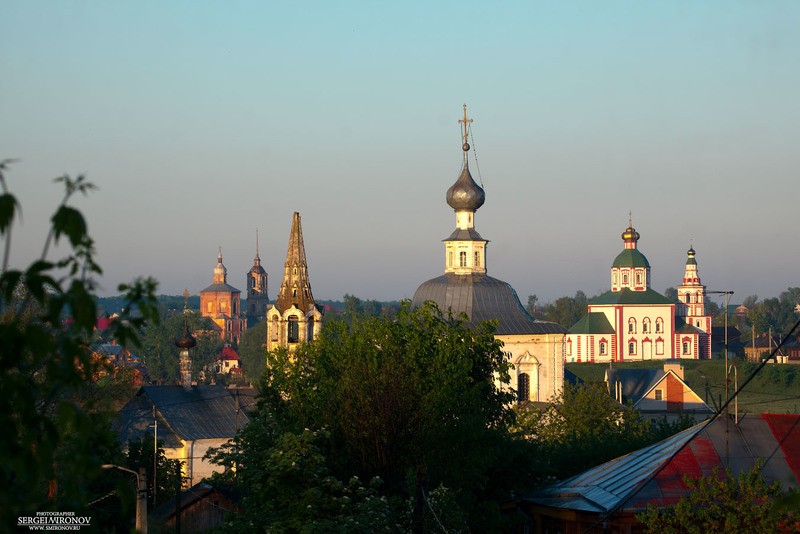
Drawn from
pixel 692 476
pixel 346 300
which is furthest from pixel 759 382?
pixel 346 300

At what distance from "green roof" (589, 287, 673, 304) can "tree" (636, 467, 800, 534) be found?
90901 mm

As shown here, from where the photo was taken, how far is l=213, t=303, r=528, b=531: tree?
2003 centimetres

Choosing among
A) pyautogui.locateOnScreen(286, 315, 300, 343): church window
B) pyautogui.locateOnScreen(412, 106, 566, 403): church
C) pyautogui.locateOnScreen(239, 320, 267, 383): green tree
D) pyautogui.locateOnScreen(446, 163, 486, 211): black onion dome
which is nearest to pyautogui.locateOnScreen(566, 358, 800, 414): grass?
pyautogui.locateOnScreen(446, 163, 486, 211): black onion dome

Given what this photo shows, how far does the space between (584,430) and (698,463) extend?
68.7ft

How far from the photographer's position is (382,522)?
18688 mm

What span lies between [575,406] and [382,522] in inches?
955

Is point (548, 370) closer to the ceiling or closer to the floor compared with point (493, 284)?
closer to the floor

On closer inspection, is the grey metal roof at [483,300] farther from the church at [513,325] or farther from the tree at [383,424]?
the tree at [383,424]

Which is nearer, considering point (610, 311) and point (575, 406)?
point (575, 406)

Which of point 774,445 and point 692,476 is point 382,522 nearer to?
point 692,476

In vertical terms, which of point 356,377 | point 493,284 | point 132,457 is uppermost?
point 493,284

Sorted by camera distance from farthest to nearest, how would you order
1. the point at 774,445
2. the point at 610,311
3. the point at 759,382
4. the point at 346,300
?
the point at 346,300, the point at 610,311, the point at 759,382, the point at 774,445

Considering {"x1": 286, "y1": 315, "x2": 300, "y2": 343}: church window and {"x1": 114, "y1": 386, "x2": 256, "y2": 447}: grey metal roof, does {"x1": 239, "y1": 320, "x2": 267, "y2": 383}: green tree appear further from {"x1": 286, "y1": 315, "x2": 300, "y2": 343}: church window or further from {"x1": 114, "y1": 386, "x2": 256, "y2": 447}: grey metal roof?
{"x1": 286, "y1": 315, "x2": 300, "y2": 343}: church window

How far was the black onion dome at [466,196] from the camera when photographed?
54188mm
